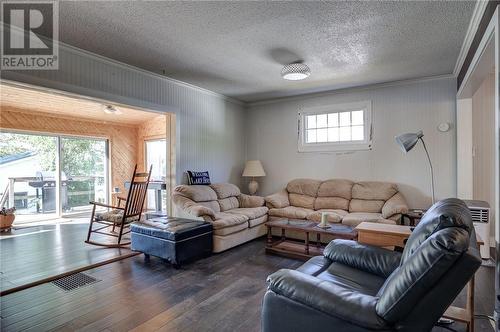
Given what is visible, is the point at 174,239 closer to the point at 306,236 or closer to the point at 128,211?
the point at 128,211

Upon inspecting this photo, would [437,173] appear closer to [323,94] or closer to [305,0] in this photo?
[323,94]

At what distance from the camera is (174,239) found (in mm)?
3146

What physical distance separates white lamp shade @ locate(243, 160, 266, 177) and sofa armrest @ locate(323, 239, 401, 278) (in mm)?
3392

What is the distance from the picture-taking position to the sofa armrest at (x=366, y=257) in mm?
1924

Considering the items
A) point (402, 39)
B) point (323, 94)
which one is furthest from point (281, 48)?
point (323, 94)

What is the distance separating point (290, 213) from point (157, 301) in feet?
8.41

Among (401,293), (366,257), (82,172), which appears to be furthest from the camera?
(82,172)

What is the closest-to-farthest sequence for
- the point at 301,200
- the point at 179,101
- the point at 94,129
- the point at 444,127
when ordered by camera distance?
the point at 444,127 < the point at 179,101 < the point at 301,200 < the point at 94,129

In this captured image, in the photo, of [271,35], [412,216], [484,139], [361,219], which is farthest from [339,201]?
[271,35]

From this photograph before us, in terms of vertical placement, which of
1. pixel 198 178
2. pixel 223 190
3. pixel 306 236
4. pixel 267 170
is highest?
pixel 267 170

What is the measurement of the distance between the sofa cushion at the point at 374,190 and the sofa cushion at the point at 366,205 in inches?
2.6

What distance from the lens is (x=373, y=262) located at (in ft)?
6.48

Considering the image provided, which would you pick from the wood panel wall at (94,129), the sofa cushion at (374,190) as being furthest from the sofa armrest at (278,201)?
the wood panel wall at (94,129)

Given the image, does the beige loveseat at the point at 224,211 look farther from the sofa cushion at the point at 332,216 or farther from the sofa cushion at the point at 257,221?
the sofa cushion at the point at 332,216
